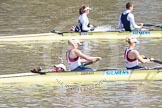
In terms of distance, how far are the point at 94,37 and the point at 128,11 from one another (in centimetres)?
197

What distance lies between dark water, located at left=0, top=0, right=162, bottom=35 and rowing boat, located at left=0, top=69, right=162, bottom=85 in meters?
13.3

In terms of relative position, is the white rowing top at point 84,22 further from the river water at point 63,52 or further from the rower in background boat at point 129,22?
the rower in background boat at point 129,22

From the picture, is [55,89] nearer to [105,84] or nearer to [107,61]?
[105,84]

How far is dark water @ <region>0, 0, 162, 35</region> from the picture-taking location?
35.6 m

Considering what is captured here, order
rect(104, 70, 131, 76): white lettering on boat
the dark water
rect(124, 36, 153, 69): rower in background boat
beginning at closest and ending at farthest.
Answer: rect(104, 70, 131, 76): white lettering on boat
rect(124, 36, 153, 69): rower in background boat
the dark water

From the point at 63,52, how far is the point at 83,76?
715cm

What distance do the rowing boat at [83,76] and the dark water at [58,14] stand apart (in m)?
13.3

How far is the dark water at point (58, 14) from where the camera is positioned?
35625 mm

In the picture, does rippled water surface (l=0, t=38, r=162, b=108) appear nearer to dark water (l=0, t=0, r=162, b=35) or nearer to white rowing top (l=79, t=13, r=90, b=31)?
white rowing top (l=79, t=13, r=90, b=31)

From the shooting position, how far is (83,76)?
65.1ft

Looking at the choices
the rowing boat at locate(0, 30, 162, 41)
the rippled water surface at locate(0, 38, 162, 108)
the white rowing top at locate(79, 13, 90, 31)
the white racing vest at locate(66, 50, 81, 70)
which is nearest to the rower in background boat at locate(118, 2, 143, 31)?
the rowing boat at locate(0, 30, 162, 41)

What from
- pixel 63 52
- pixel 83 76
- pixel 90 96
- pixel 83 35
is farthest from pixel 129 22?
pixel 90 96

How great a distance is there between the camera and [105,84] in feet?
65.6

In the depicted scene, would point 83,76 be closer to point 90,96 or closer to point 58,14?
point 90,96
